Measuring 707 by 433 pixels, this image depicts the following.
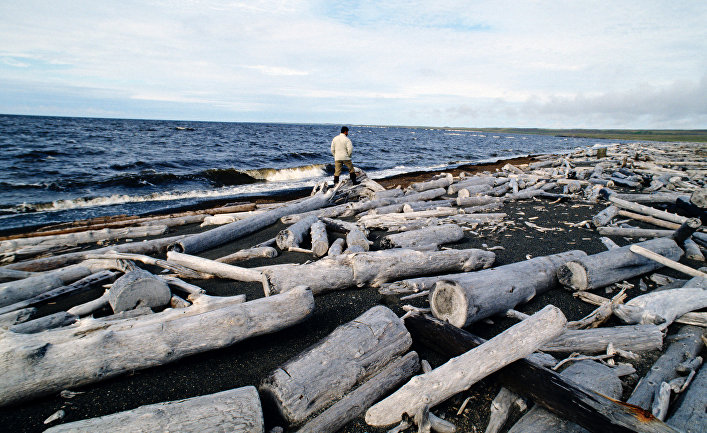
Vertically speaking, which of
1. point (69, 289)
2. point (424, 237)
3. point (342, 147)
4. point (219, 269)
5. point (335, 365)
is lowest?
point (69, 289)

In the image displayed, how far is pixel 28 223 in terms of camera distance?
33.2 feet

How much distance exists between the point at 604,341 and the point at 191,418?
3.82 meters

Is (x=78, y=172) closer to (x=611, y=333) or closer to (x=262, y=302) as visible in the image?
(x=262, y=302)

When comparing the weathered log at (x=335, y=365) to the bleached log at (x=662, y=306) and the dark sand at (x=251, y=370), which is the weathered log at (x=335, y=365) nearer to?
the dark sand at (x=251, y=370)

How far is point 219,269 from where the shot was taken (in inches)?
205

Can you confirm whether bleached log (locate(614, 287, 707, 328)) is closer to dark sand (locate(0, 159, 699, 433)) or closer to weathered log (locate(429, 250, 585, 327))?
dark sand (locate(0, 159, 699, 433))

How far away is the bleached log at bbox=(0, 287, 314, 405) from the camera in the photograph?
8.43 feet

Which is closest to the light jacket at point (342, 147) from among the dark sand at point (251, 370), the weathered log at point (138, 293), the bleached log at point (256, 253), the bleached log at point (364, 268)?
the bleached log at point (256, 253)

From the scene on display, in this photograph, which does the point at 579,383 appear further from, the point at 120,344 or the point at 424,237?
the point at 424,237

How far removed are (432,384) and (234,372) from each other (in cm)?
191

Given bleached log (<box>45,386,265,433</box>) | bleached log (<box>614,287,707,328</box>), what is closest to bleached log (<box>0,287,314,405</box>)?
bleached log (<box>45,386,265,433</box>)

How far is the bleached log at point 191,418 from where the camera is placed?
2080 mm

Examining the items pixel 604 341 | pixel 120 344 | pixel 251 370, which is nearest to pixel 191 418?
pixel 251 370

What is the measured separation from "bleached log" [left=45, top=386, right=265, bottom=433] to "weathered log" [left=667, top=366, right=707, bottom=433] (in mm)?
Answer: 2986
